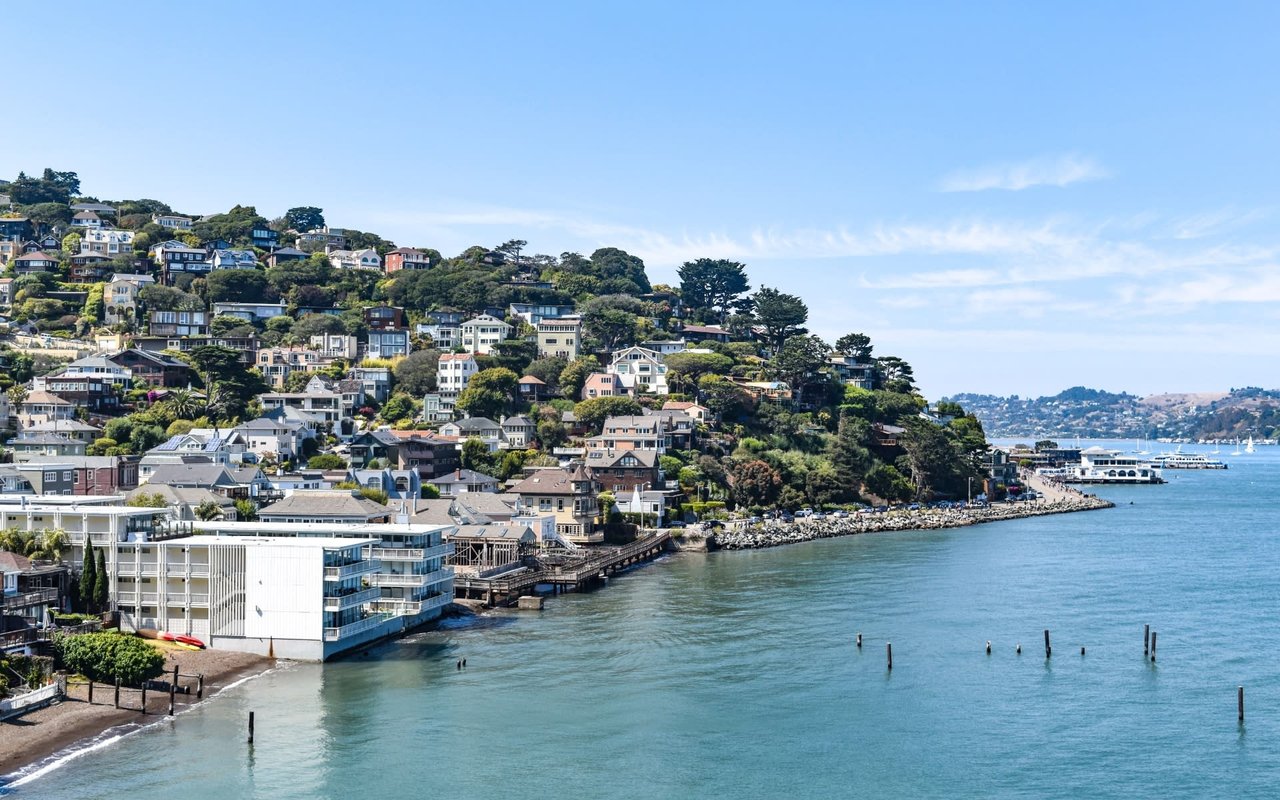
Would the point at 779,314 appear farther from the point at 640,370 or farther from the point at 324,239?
the point at 324,239

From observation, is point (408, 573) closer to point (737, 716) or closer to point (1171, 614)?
point (737, 716)

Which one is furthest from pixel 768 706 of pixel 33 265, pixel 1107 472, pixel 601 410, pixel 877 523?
pixel 1107 472

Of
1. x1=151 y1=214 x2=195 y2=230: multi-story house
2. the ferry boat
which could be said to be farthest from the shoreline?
x1=151 y1=214 x2=195 y2=230: multi-story house

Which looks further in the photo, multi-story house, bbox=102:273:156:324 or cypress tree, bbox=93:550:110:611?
multi-story house, bbox=102:273:156:324

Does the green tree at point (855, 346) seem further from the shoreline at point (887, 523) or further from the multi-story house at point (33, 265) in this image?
the multi-story house at point (33, 265)

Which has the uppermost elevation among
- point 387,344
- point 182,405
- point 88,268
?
point 88,268

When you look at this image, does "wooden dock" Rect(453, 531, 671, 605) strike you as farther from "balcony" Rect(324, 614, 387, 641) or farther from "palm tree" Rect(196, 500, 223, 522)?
"palm tree" Rect(196, 500, 223, 522)
